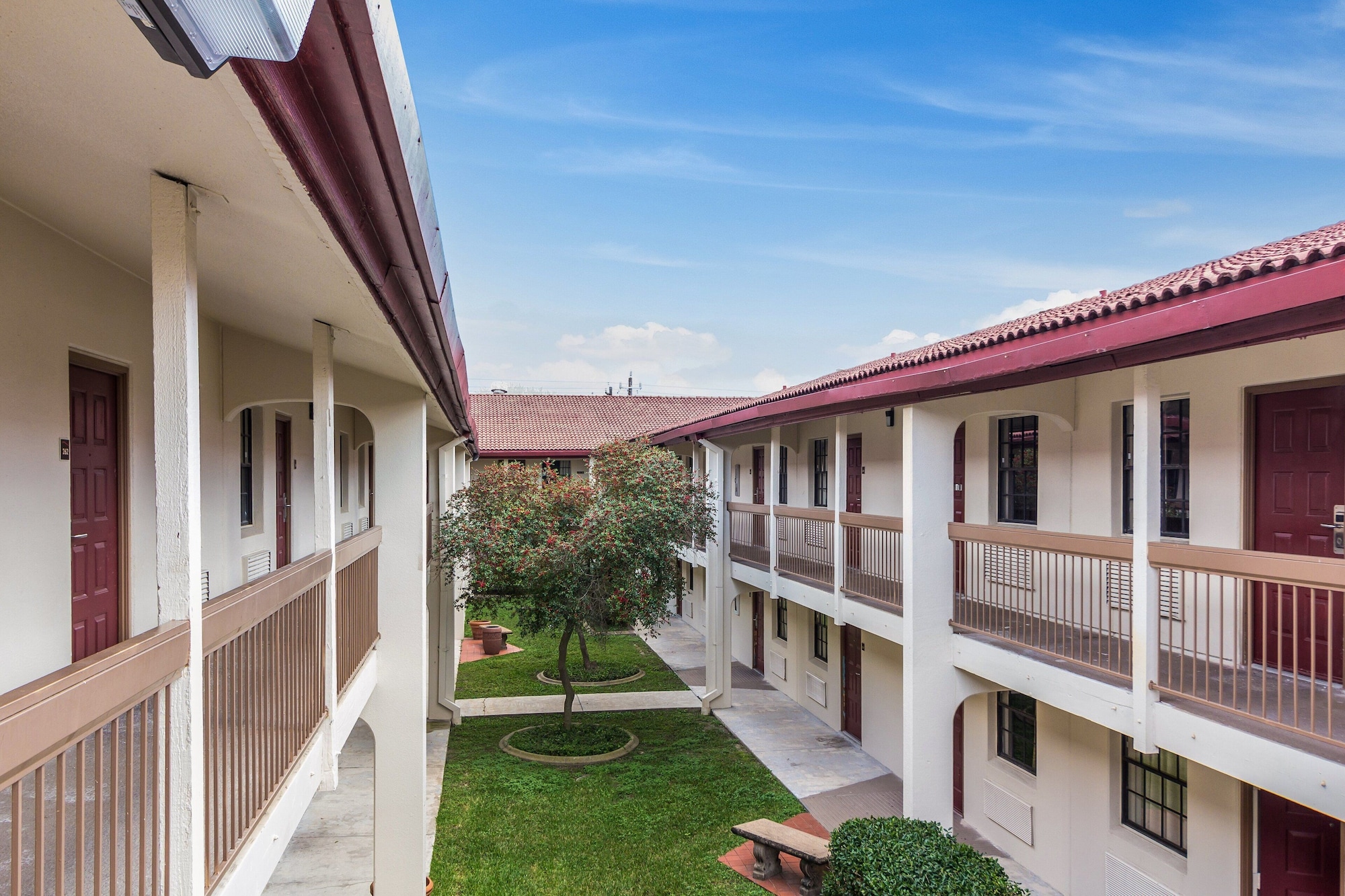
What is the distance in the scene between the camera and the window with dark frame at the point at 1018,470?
938 cm

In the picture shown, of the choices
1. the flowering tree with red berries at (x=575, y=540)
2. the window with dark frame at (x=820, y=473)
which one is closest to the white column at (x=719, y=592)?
the window with dark frame at (x=820, y=473)

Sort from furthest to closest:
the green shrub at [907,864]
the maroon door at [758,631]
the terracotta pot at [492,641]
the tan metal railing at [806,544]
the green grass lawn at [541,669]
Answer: the terracotta pot at [492,641]
the maroon door at [758,631]
the green grass lawn at [541,669]
the tan metal railing at [806,544]
the green shrub at [907,864]

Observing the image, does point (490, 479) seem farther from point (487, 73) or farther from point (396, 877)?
point (487, 73)

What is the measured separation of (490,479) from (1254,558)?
33.8ft

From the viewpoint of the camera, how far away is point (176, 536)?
8.05 ft

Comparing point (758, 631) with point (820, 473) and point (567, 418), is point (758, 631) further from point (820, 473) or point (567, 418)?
point (567, 418)

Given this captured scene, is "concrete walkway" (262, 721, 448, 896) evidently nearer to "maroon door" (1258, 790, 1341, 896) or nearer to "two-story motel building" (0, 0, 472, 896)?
"two-story motel building" (0, 0, 472, 896)

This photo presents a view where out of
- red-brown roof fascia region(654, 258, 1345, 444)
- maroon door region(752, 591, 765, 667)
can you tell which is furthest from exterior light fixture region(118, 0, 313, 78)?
maroon door region(752, 591, 765, 667)

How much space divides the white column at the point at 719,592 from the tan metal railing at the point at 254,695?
438 inches

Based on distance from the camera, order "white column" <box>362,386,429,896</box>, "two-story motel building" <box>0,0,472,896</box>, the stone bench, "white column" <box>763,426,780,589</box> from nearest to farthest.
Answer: "two-story motel building" <box>0,0,472,896</box>
"white column" <box>362,386,429,896</box>
the stone bench
"white column" <box>763,426,780,589</box>

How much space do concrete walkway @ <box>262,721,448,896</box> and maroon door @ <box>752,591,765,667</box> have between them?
25.3ft

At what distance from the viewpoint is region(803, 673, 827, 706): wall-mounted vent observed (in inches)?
587

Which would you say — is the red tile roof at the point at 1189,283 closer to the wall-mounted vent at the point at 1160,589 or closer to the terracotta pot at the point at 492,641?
the wall-mounted vent at the point at 1160,589

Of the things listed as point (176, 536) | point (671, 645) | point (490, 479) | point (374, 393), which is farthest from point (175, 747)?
point (671, 645)
